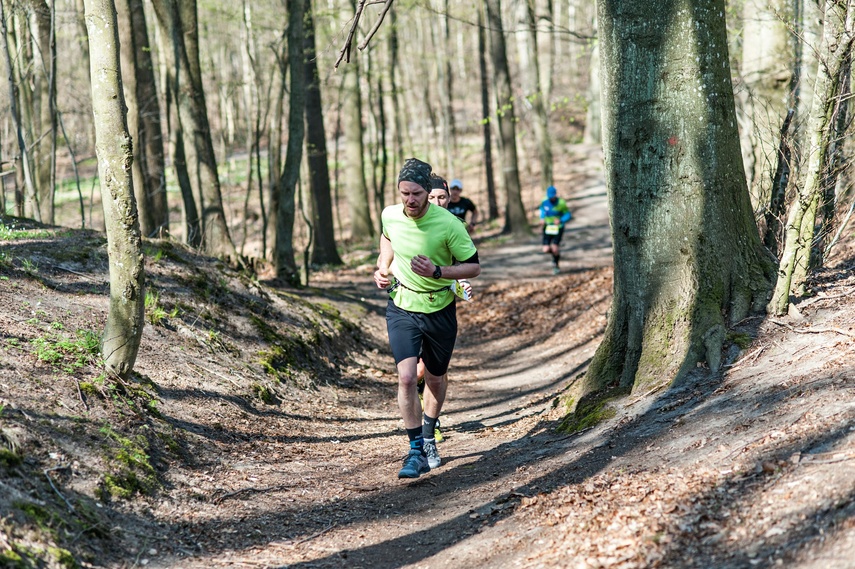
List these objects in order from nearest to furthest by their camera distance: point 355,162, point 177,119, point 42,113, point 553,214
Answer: point 177,119, point 553,214, point 42,113, point 355,162

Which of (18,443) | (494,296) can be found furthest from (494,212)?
(18,443)

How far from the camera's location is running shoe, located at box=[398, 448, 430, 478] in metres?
5.82

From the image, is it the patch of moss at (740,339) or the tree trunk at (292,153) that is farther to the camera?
the tree trunk at (292,153)

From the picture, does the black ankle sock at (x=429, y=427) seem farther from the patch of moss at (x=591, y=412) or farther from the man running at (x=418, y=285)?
the patch of moss at (x=591, y=412)

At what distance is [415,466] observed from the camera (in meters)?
5.85

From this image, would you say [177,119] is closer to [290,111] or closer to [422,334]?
[290,111]

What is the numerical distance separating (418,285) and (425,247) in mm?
291

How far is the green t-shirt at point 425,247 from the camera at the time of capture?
581 cm

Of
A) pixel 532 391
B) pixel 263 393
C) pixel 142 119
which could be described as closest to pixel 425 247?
pixel 263 393

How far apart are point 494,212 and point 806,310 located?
72.6ft

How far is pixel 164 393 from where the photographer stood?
6578 mm

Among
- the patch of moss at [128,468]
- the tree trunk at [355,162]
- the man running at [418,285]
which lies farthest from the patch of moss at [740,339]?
the tree trunk at [355,162]

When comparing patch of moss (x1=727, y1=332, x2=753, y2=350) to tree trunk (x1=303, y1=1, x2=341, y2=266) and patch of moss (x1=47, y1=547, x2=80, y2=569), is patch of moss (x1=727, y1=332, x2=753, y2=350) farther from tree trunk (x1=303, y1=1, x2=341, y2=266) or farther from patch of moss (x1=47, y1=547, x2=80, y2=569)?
tree trunk (x1=303, y1=1, x2=341, y2=266)

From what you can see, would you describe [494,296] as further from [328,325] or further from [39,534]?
[39,534]
